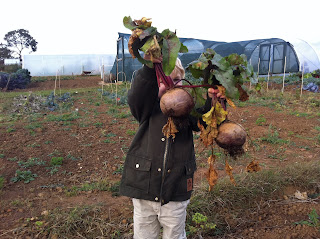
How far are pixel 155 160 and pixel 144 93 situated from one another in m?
0.46

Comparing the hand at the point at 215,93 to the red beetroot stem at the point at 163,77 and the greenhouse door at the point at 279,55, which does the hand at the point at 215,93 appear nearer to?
the red beetroot stem at the point at 163,77

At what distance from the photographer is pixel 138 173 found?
2.04m

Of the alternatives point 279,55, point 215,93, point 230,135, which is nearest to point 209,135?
point 230,135

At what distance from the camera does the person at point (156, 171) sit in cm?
198

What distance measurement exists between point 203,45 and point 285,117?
39.6 ft

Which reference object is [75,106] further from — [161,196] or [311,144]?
[161,196]

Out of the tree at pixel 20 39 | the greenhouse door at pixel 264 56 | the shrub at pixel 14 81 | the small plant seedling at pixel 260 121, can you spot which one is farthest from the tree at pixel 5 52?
the small plant seedling at pixel 260 121

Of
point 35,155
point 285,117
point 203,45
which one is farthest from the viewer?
point 203,45

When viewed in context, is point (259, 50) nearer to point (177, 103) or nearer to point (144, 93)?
point (144, 93)

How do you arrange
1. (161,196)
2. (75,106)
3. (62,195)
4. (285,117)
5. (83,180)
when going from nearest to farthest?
1. (161,196)
2. (62,195)
3. (83,180)
4. (285,117)
5. (75,106)

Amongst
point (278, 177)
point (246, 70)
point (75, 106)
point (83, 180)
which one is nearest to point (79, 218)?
point (83, 180)

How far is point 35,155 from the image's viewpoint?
4.85 metres

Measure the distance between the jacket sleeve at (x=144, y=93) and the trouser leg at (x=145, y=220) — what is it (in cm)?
59

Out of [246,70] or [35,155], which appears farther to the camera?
[35,155]
